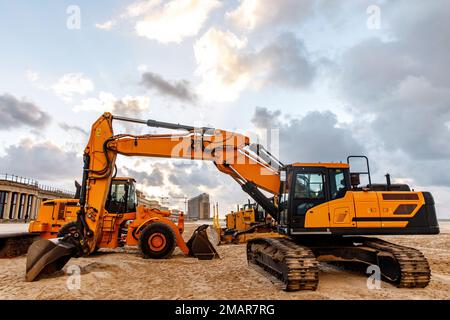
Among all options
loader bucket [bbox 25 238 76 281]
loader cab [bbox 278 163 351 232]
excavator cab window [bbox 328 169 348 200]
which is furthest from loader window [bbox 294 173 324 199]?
loader bucket [bbox 25 238 76 281]

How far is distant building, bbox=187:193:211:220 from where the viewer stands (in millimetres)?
83812

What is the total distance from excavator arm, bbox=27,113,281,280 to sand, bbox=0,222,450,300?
1.27 metres

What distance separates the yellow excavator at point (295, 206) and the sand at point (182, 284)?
440 mm

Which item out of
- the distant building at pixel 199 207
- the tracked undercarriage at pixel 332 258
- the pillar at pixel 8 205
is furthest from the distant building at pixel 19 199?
the tracked undercarriage at pixel 332 258

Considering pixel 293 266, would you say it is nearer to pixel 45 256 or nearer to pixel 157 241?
pixel 45 256

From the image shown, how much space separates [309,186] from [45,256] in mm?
6912

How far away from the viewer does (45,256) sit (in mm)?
8000

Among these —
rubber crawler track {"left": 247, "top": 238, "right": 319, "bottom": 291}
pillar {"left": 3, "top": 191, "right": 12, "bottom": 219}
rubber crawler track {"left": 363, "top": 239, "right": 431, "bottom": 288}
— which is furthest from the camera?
pillar {"left": 3, "top": 191, "right": 12, "bottom": 219}

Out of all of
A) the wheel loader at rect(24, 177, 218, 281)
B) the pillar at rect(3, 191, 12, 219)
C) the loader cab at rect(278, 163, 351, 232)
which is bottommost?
the wheel loader at rect(24, 177, 218, 281)

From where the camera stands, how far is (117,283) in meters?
7.97

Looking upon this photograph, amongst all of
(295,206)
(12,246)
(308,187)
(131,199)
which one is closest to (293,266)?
(295,206)

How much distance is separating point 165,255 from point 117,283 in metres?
3.84

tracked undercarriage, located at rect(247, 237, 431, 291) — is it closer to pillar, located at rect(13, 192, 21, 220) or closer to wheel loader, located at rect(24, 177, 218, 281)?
wheel loader, located at rect(24, 177, 218, 281)
